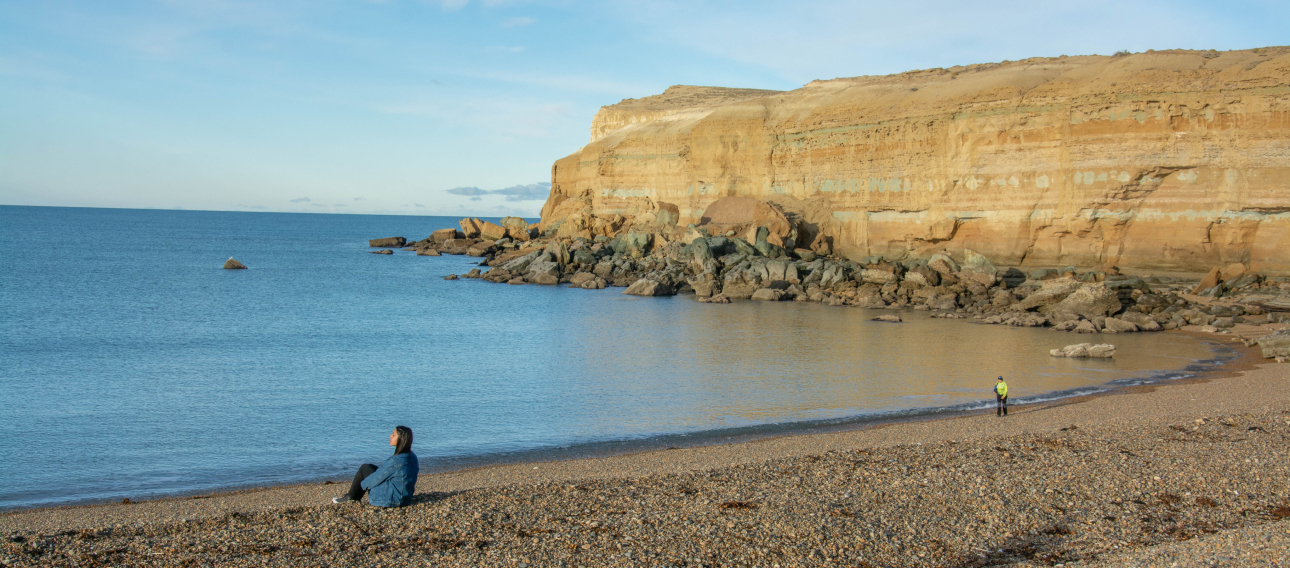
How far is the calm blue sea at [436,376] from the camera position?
12.0 m


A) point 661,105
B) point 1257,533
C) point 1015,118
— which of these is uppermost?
point 661,105

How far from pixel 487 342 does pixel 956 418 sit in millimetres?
13927

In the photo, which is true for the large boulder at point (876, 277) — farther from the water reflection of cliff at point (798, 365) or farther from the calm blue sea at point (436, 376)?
the water reflection of cliff at point (798, 365)

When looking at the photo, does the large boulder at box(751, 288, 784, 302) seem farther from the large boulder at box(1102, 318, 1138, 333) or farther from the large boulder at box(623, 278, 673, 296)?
the large boulder at box(1102, 318, 1138, 333)

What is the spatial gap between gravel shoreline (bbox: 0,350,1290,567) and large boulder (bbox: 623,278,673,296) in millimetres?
25178

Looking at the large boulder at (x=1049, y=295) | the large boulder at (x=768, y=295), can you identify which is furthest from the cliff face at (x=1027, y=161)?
the large boulder at (x=768, y=295)

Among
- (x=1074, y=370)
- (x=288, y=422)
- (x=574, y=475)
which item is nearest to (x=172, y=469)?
(x=288, y=422)

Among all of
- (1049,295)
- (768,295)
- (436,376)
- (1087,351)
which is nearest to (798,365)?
(1087,351)

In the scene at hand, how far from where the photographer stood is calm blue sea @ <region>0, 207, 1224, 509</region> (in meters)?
12.0

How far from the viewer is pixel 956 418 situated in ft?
45.8

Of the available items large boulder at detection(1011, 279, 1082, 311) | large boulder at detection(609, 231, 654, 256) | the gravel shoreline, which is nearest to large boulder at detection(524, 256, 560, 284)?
large boulder at detection(609, 231, 654, 256)

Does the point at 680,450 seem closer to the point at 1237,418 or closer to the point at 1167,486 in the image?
the point at 1167,486

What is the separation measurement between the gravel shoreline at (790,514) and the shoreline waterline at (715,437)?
1.16 feet

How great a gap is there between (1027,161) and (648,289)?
54.3 feet
